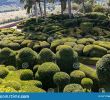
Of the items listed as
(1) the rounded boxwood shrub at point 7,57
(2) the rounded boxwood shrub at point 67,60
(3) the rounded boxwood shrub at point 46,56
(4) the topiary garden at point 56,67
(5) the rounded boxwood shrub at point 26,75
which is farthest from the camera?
(1) the rounded boxwood shrub at point 7,57

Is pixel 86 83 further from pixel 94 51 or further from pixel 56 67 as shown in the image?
pixel 94 51

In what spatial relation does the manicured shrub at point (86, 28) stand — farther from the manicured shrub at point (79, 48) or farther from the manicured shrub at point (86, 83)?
the manicured shrub at point (86, 83)

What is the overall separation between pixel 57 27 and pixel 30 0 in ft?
51.4

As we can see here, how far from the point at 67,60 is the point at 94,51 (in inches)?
321

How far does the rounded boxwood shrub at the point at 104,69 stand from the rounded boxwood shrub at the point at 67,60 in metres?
2.62

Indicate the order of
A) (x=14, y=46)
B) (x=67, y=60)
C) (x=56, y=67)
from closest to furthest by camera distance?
(x=56, y=67), (x=67, y=60), (x=14, y=46)

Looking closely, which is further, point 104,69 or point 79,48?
point 79,48

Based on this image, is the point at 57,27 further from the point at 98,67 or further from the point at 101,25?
the point at 98,67

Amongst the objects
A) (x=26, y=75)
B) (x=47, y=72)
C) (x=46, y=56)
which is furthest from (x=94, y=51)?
(x=26, y=75)

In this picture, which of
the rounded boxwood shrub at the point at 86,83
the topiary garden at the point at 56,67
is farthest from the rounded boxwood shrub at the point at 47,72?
the rounded boxwood shrub at the point at 86,83

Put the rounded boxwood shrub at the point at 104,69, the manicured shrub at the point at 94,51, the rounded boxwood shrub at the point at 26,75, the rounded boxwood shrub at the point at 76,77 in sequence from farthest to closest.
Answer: the manicured shrub at the point at 94,51 < the rounded boxwood shrub at the point at 76,77 < the rounded boxwood shrub at the point at 26,75 < the rounded boxwood shrub at the point at 104,69

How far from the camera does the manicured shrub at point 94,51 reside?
32.5 m

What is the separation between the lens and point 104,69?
74.4 ft

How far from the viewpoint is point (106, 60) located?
74.6 ft
